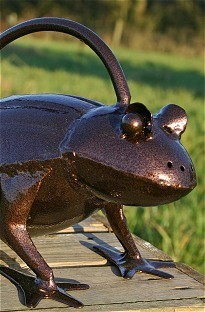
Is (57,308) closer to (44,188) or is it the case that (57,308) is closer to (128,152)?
(44,188)

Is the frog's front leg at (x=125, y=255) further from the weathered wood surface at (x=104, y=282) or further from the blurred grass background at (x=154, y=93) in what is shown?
the blurred grass background at (x=154, y=93)

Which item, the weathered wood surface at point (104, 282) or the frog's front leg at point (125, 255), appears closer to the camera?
the weathered wood surface at point (104, 282)

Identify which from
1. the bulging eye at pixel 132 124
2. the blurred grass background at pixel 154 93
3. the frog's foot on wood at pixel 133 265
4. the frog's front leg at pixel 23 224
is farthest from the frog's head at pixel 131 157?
the blurred grass background at pixel 154 93

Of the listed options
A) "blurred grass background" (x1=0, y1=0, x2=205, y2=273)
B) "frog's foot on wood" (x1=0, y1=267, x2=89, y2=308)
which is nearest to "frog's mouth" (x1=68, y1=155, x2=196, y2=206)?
"frog's foot on wood" (x1=0, y1=267, x2=89, y2=308)

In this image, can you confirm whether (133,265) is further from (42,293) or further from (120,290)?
(42,293)

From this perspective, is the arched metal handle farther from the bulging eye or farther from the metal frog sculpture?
the bulging eye

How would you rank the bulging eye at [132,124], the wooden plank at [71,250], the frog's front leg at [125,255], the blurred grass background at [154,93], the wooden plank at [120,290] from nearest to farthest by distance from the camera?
the bulging eye at [132,124] → the wooden plank at [120,290] → the frog's front leg at [125,255] → the wooden plank at [71,250] → the blurred grass background at [154,93]
